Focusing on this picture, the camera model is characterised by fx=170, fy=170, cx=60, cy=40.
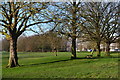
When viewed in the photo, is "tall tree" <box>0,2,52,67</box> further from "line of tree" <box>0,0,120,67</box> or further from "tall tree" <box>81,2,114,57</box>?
"tall tree" <box>81,2,114,57</box>

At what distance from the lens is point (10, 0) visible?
16.4 meters

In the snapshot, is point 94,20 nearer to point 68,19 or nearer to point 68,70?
point 68,19

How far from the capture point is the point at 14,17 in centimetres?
1812

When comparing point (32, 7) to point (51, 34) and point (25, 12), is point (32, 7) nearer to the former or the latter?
point (25, 12)

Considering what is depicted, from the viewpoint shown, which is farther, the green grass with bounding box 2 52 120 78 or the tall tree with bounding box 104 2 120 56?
the tall tree with bounding box 104 2 120 56

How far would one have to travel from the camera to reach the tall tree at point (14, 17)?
16656 mm

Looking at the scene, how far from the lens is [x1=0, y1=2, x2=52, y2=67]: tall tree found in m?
16.7

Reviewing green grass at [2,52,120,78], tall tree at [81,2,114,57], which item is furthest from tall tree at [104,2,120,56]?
green grass at [2,52,120,78]

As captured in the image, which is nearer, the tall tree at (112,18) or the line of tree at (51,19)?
the line of tree at (51,19)

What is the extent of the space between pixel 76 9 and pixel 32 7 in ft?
20.8

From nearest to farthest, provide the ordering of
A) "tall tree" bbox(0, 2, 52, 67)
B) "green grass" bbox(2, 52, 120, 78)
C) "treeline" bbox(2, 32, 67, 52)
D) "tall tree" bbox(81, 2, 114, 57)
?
"green grass" bbox(2, 52, 120, 78) → "tall tree" bbox(0, 2, 52, 67) → "treeline" bbox(2, 32, 67, 52) → "tall tree" bbox(81, 2, 114, 57)

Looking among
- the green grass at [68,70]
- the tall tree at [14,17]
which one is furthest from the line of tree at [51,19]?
the green grass at [68,70]

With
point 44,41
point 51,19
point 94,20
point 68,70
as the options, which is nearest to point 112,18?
point 94,20

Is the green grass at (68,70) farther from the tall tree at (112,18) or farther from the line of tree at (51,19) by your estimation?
the tall tree at (112,18)
